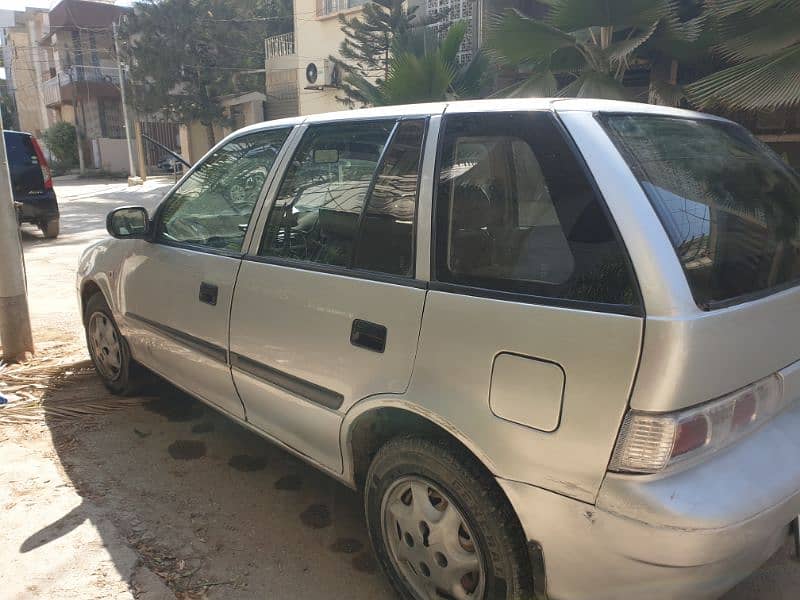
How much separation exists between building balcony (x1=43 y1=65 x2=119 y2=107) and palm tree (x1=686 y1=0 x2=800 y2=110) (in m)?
36.0

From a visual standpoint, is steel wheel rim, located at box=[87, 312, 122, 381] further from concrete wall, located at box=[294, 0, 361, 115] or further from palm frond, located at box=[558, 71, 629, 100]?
concrete wall, located at box=[294, 0, 361, 115]

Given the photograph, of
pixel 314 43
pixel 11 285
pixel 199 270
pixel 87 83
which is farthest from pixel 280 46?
pixel 199 270

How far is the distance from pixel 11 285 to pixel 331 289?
11.6 feet

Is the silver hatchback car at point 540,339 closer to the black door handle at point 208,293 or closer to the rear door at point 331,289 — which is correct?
the rear door at point 331,289

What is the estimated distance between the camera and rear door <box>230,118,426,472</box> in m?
2.18

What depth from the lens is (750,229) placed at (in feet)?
6.40

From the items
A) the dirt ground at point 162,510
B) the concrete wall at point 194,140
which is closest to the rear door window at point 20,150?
the dirt ground at point 162,510

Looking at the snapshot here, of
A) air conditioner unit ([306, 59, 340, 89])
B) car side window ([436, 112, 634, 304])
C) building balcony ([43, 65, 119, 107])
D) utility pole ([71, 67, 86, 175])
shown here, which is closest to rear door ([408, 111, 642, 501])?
car side window ([436, 112, 634, 304])

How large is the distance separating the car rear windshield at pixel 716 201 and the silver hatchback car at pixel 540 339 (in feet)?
0.03

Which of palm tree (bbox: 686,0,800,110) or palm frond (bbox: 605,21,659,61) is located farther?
palm frond (bbox: 605,21,659,61)

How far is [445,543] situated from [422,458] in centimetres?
29

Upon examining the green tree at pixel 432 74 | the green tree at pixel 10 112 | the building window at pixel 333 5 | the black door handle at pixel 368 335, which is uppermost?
the building window at pixel 333 5

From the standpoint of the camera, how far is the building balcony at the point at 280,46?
25062 mm

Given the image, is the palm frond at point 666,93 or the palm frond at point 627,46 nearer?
the palm frond at point 627,46
